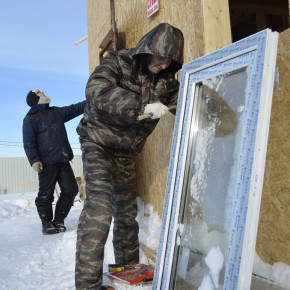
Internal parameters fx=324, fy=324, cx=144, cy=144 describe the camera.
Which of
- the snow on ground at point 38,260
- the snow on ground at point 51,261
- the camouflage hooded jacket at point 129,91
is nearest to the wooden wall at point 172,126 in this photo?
the snow on ground at point 51,261

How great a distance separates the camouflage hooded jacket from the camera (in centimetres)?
202

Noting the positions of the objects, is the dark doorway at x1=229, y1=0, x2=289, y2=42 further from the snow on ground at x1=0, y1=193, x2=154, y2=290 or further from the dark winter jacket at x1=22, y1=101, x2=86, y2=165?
the snow on ground at x1=0, y1=193, x2=154, y2=290

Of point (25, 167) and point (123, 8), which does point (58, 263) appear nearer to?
point (123, 8)

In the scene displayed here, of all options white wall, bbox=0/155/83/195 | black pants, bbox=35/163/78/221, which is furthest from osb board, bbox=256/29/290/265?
white wall, bbox=0/155/83/195

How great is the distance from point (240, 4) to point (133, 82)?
13.9ft

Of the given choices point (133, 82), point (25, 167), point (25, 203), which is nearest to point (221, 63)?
point (133, 82)

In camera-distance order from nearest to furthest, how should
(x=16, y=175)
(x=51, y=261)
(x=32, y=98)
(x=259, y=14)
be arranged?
(x=51, y=261)
(x=32, y=98)
(x=259, y=14)
(x=16, y=175)

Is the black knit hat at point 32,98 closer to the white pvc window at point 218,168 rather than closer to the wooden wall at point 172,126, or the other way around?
the wooden wall at point 172,126

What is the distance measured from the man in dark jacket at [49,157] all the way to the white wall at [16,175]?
48.8ft

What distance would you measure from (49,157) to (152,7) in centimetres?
241

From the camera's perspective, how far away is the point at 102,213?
2.12 metres

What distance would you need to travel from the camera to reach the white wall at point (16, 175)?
1889 centimetres

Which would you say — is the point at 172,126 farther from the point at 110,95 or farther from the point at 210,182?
the point at 210,182

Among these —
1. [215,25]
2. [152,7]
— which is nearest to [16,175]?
[152,7]
